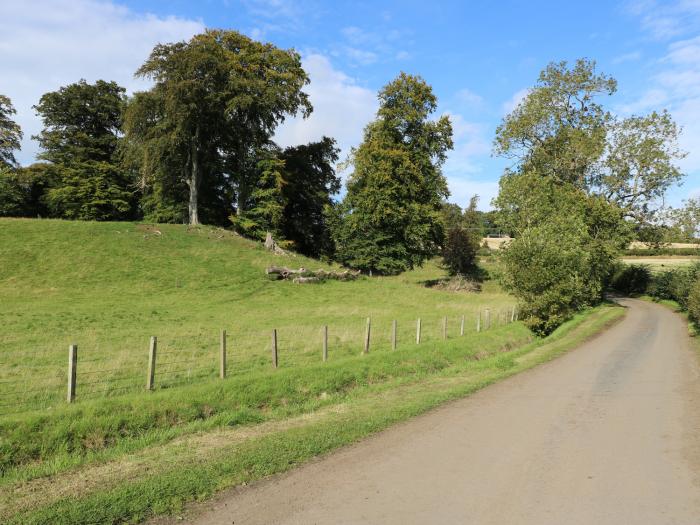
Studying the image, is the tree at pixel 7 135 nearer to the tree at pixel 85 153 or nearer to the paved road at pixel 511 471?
the tree at pixel 85 153

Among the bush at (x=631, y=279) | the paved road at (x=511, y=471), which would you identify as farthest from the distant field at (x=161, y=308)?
the bush at (x=631, y=279)

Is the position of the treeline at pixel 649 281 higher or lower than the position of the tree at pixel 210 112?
lower

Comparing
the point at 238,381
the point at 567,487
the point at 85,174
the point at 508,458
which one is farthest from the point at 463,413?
the point at 85,174

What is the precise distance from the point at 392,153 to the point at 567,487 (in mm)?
45303

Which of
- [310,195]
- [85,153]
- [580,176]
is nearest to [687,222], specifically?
[580,176]

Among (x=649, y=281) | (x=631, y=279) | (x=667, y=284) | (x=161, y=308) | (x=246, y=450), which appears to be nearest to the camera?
(x=246, y=450)

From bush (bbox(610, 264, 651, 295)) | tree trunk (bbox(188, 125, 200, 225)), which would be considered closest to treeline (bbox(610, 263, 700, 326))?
bush (bbox(610, 264, 651, 295))

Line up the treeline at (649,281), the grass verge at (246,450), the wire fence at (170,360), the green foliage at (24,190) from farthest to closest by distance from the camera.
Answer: the green foliage at (24,190), the treeline at (649,281), the wire fence at (170,360), the grass verge at (246,450)

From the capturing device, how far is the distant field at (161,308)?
45.1ft

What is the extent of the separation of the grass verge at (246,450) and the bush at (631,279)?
62048 mm

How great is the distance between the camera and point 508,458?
25.7ft

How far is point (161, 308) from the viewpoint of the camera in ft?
90.7

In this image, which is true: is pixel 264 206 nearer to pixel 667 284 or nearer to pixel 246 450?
pixel 246 450

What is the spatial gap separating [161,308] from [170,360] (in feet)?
45.4
